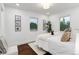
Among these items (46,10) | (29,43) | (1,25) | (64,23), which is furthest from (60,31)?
(1,25)

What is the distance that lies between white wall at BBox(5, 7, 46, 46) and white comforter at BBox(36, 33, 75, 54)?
0.46 ft

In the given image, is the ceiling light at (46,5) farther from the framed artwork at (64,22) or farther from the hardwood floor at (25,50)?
the hardwood floor at (25,50)

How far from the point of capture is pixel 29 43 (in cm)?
158

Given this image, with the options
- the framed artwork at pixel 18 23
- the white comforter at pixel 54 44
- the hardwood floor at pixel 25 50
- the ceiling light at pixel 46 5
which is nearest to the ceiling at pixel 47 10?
the ceiling light at pixel 46 5

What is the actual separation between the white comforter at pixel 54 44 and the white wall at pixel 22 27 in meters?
0.14

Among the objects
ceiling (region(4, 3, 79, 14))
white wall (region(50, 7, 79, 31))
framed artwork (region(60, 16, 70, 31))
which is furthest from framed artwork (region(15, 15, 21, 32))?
framed artwork (region(60, 16, 70, 31))

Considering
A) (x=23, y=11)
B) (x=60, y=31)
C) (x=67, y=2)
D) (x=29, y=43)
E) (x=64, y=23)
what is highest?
(x=67, y=2)

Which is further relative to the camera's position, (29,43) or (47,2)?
(29,43)

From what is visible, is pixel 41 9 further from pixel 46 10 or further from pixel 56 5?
pixel 56 5

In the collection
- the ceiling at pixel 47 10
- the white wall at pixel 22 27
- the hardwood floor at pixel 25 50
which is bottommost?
the hardwood floor at pixel 25 50

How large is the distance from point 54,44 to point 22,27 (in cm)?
59

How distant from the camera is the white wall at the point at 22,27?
1493 millimetres

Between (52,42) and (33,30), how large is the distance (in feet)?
1.21

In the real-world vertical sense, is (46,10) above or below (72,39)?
above
